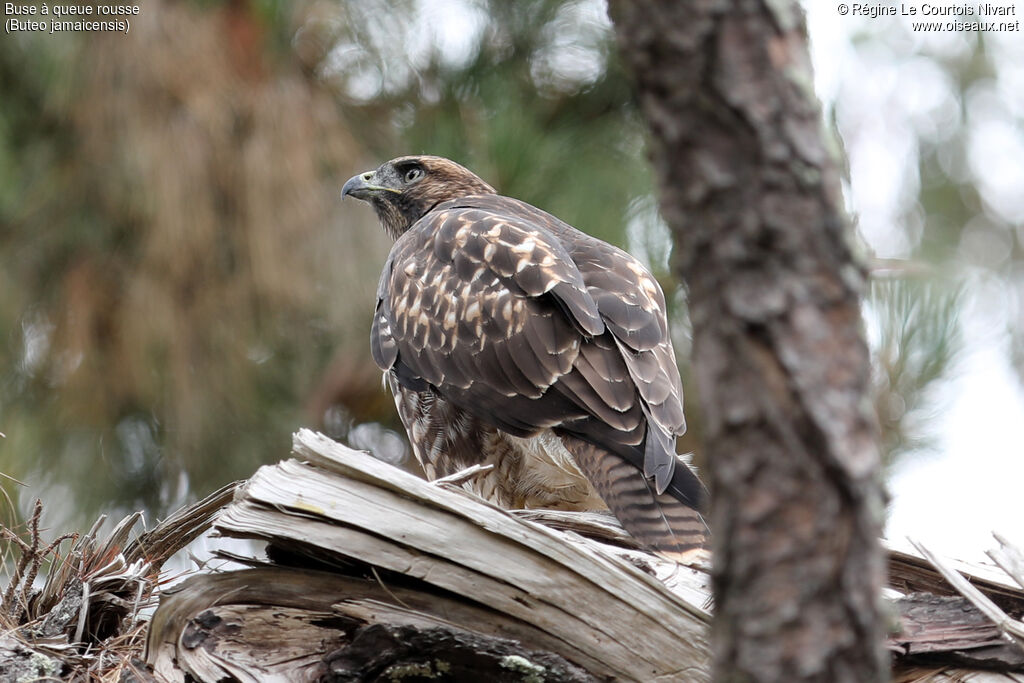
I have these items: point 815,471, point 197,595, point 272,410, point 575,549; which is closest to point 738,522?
point 815,471

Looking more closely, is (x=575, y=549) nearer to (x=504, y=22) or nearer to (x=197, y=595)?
(x=197, y=595)

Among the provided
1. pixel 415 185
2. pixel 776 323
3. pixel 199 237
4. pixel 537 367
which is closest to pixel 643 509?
pixel 537 367

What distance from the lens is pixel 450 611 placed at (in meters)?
2.70

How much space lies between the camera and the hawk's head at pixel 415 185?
5398 millimetres

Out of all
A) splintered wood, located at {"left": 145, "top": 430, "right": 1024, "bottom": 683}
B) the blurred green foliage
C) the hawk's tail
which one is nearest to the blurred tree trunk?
splintered wood, located at {"left": 145, "top": 430, "right": 1024, "bottom": 683}

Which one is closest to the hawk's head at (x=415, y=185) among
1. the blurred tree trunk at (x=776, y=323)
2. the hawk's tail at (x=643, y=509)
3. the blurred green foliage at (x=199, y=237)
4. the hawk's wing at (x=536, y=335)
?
the blurred green foliage at (x=199, y=237)

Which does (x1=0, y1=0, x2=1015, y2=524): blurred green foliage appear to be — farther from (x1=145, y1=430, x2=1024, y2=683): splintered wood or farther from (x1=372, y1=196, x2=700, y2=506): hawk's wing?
(x1=145, y1=430, x2=1024, y2=683): splintered wood

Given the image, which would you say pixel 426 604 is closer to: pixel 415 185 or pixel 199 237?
pixel 415 185

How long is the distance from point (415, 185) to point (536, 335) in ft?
6.24

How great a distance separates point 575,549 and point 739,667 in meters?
1.33

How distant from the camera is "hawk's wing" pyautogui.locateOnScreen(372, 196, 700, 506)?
3.57m

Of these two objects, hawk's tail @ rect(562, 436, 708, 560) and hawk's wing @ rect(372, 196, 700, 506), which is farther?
hawk's wing @ rect(372, 196, 700, 506)

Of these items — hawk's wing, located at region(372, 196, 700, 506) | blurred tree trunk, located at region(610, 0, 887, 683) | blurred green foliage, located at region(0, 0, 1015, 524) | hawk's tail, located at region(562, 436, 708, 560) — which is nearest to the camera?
blurred tree trunk, located at region(610, 0, 887, 683)

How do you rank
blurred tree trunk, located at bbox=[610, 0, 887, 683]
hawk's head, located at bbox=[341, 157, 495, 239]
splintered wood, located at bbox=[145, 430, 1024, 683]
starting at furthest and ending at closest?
hawk's head, located at bbox=[341, 157, 495, 239] < splintered wood, located at bbox=[145, 430, 1024, 683] < blurred tree trunk, located at bbox=[610, 0, 887, 683]
